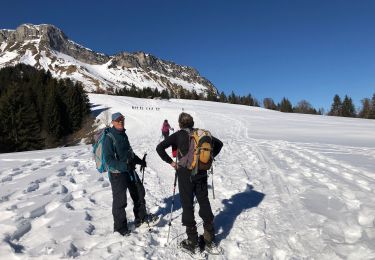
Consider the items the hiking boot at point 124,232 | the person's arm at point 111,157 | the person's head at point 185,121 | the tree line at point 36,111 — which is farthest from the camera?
the tree line at point 36,111

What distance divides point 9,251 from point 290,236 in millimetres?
5182

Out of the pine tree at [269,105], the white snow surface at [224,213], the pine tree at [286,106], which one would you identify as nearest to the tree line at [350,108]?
the pine tree at [286,106]

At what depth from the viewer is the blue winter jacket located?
6539 mm

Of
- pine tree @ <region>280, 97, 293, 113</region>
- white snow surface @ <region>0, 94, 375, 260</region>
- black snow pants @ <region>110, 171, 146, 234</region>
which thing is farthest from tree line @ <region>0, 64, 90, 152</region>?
pine tree @ <region>280, 97, 293, 113</region>

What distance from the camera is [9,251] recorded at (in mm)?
6074

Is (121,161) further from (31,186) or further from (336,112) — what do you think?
(336,112)

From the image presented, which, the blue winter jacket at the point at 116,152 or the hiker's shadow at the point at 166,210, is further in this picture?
the hiker's shadow at the point at 166,210

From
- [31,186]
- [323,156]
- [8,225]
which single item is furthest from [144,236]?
[323,156]

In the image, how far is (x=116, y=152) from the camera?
6707mm

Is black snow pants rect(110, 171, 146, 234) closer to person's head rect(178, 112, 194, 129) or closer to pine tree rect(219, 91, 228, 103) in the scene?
person's head rect(178, 112, 194, 129)

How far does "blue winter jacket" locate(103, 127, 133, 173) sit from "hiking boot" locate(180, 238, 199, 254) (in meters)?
1.74

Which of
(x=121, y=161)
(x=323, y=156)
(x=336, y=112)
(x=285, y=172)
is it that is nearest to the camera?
(x=121, y=161)

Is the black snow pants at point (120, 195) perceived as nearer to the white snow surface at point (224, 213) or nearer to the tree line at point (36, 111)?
the white snow surface at point (224, 213)

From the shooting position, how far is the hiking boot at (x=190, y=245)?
626 centimetres
